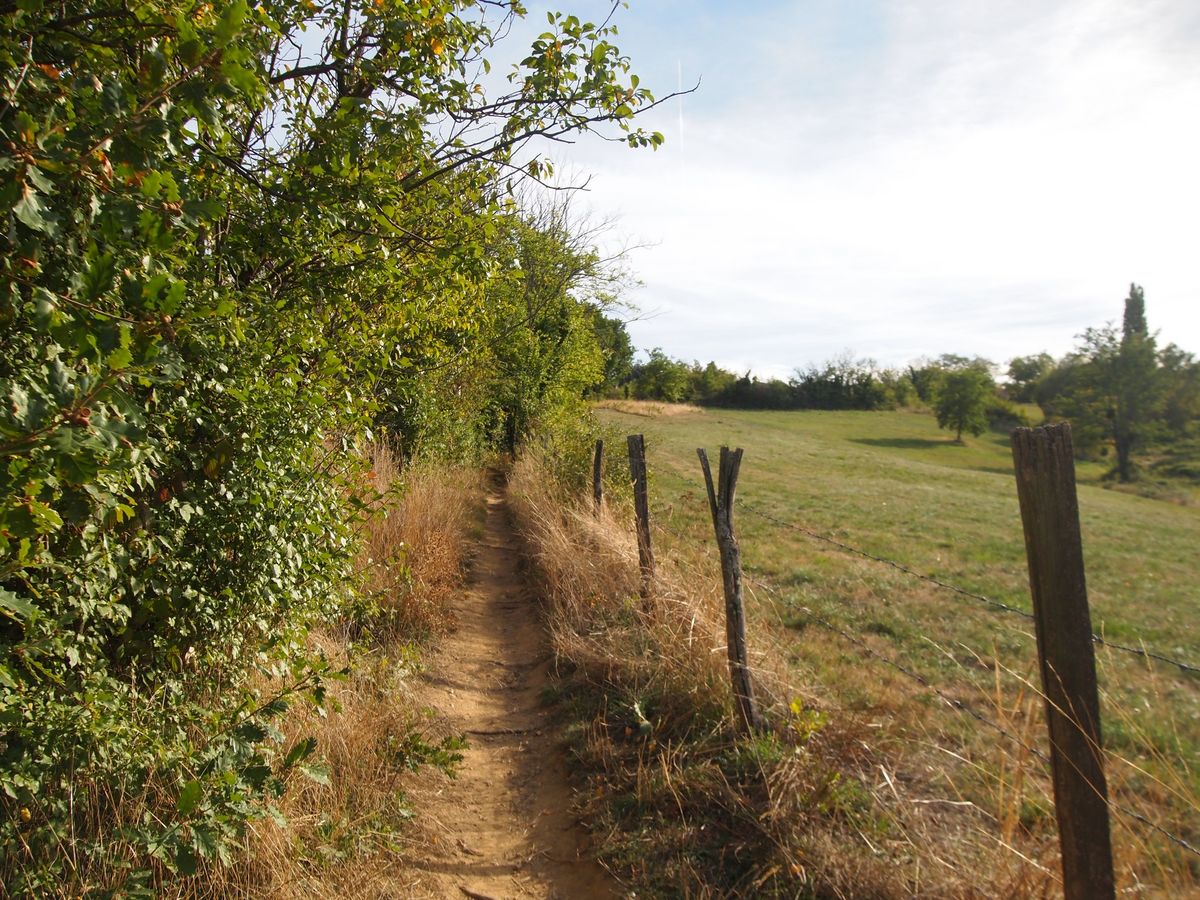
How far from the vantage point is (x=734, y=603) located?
4.17 meters

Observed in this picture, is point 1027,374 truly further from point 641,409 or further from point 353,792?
point 353,792

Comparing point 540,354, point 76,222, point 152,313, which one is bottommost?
point 152,313

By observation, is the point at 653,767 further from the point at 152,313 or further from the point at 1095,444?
the point at 1095,444

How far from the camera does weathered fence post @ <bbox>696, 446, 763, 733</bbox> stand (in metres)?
4.02

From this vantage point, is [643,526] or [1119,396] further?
[1119,396]

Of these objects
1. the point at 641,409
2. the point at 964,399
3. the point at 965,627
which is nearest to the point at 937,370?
the point at 964,399

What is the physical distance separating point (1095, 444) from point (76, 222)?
140 ft

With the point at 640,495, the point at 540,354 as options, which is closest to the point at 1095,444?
the point at 540,354

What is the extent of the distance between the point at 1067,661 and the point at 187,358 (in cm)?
346

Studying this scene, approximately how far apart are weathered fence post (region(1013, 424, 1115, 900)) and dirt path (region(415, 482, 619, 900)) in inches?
78.4

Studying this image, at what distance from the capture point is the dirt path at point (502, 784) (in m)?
3.51

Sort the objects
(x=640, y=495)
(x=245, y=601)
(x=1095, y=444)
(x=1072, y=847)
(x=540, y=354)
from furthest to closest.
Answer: (x=1095, y=444) → (x=540, y=354) → (x=640, y=495) → (x=245, y=601) → (x=1072, y=847)

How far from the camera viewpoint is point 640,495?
6078mm

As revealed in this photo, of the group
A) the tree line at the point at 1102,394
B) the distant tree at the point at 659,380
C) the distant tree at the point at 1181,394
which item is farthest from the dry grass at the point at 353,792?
the distant tree at the point at 659,380
